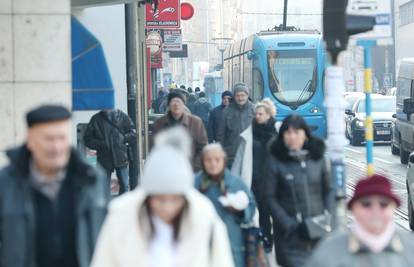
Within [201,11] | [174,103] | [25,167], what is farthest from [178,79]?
[25,167]

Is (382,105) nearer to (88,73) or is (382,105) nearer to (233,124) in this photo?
(233,124)

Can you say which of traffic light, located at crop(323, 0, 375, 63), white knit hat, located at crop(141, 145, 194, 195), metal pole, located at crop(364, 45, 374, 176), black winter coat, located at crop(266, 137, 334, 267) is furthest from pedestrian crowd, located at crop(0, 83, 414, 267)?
metal pole, located at crop(364, 45, 374, 176)

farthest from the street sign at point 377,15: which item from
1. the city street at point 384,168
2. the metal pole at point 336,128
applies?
the city street at point 384,168

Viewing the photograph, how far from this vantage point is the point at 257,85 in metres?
30.6

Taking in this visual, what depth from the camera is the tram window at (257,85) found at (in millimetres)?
30453

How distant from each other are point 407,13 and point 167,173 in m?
91.5

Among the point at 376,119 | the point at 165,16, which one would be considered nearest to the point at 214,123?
the point at 165,16

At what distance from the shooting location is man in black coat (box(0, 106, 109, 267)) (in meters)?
5.49

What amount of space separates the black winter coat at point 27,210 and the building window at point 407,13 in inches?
3436

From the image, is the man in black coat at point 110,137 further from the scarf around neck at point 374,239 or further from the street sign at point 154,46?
the street sign at point 154,46

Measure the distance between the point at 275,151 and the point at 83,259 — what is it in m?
3.24

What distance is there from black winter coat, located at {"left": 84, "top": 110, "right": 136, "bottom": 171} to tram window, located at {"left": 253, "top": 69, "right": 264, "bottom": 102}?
1498cm

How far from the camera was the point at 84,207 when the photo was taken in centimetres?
557

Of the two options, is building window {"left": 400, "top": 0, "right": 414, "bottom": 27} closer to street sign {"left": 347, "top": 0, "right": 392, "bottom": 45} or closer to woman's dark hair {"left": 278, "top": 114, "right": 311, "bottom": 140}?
street sign {"left": 347, "top": 0, "right": 392, "bottom": 45}
